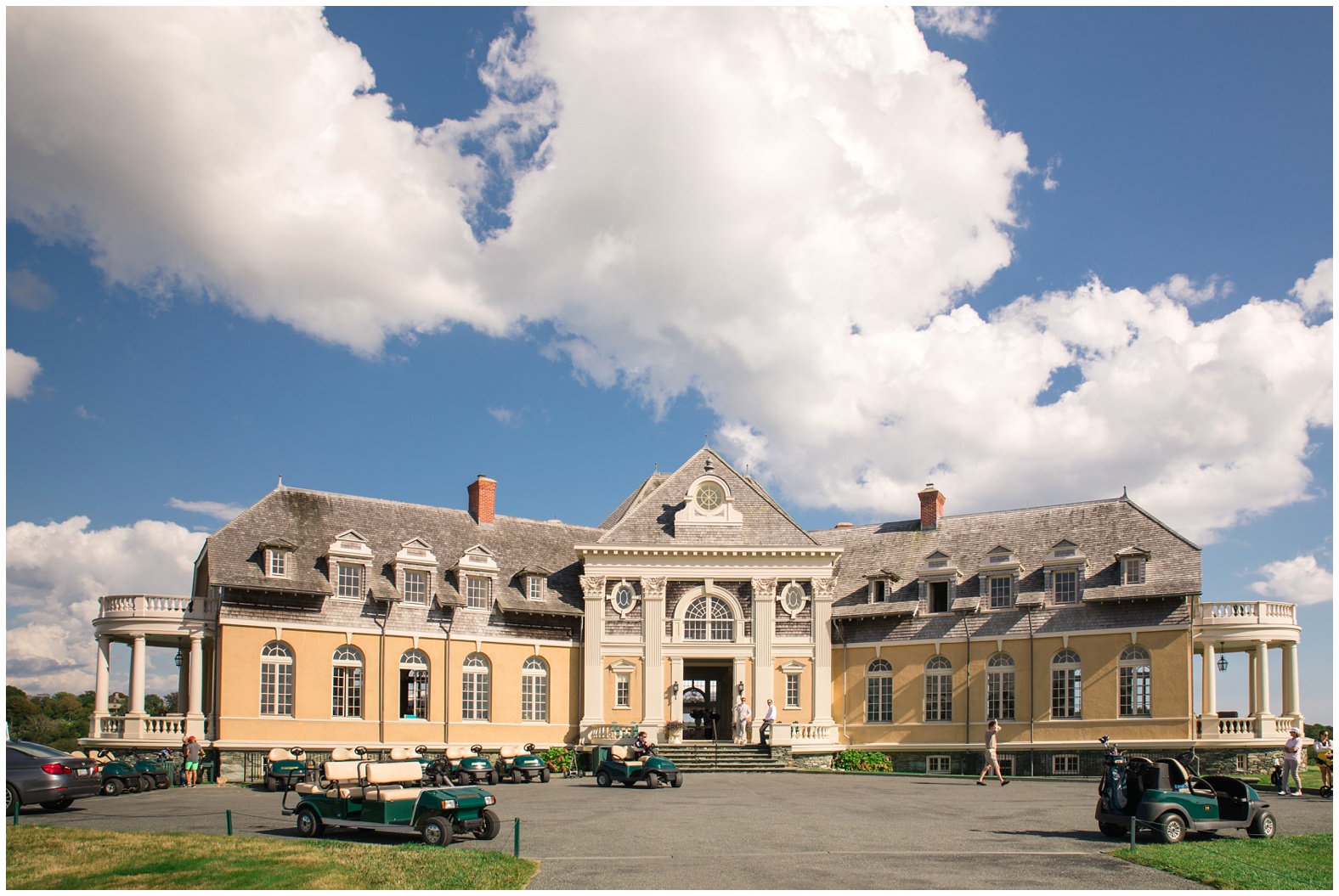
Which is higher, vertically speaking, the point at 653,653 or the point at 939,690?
the point at 653,653

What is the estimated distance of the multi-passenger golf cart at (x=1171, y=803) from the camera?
17359 millimetres

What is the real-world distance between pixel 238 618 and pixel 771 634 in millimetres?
16920

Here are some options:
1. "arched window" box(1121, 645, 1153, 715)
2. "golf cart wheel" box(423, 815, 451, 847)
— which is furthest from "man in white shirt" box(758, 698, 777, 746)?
"golf cart wheel" box(423, 815, 451, 847)

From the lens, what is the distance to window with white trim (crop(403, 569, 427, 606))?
38219 mm

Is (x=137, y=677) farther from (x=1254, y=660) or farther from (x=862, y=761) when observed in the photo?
(x=1254, y=660)

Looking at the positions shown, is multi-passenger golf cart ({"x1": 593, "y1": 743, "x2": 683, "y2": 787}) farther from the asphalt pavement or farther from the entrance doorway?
the entrance doorway

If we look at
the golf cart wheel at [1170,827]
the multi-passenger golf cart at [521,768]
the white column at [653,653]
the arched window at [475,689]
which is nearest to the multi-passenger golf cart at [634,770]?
the multi-passenger golf cart at [521,768]

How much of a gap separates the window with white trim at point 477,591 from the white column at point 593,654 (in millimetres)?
3262

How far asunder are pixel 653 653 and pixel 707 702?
4666 mm

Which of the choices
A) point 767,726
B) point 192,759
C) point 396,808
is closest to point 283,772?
point 192,759

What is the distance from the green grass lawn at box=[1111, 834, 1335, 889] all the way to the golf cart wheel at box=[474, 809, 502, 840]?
29.1ft

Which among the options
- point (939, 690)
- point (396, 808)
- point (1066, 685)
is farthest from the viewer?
point (939, 690)

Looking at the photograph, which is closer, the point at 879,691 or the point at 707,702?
the point at 879,691

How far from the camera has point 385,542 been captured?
39156 millimetres
